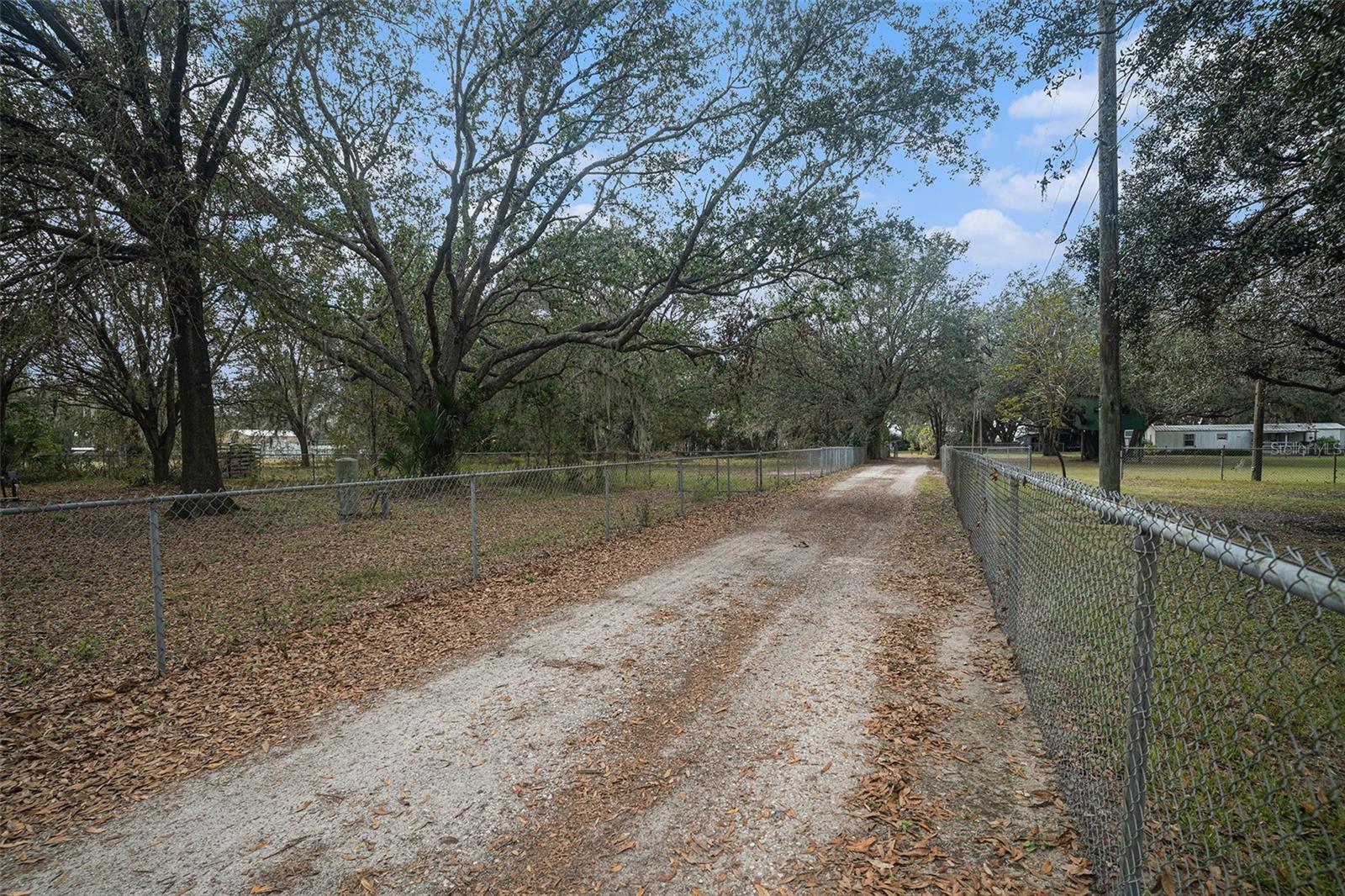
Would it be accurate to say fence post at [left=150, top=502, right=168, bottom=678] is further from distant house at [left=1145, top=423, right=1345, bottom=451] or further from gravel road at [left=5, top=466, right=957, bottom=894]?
distant house at [left=1145, top=423, right=1345, bottom=451]

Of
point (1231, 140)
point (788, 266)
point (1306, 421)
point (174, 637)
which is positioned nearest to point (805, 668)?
point (174, 637)

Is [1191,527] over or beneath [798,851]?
over

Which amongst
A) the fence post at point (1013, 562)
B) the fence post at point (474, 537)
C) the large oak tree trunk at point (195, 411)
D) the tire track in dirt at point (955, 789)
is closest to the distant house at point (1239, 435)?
the fence post at point (1013, 562)

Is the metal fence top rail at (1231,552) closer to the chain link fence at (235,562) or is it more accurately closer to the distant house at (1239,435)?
the chain link fence at (235,562)

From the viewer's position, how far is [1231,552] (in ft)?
5.61

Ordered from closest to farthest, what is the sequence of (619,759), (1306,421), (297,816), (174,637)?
(297,816)
(619,759)
(174,637)
(1306,421)

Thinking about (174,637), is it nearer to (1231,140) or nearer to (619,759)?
(619,759)

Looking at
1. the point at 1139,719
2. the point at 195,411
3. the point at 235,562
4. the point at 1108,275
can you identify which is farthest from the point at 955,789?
the point at 195,411

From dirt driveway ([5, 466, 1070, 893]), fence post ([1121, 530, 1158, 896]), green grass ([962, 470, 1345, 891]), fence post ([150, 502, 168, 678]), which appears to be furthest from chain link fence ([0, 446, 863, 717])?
green grass ([962, 470, 1345, 891])

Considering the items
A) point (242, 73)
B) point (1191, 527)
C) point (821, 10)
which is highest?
point (821, 10)

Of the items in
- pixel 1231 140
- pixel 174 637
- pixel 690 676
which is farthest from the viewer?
pixel 1231 140

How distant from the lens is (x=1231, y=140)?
770 cm

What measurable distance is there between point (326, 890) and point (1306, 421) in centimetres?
7215

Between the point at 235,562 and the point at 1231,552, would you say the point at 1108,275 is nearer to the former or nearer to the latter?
the point at 1231,552
